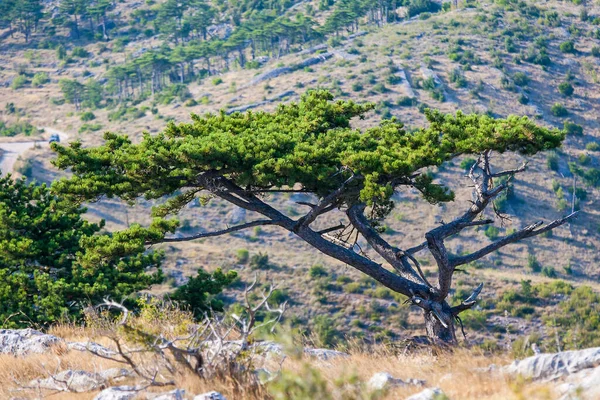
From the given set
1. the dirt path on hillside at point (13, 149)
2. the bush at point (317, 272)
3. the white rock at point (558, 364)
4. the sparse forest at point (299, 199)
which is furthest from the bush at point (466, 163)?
the white rock at point (558, 364)

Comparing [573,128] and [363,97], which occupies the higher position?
[363,97]

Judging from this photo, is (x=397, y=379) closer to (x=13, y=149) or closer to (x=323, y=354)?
(x=323, y=354)

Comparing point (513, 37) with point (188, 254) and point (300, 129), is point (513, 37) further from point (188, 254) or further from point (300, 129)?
point (300, 129)

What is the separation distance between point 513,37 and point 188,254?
43.6 meters

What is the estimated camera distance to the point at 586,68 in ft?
245

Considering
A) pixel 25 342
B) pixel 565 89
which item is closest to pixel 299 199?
pixel 565 89

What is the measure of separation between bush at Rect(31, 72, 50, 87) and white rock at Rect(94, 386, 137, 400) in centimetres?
9179

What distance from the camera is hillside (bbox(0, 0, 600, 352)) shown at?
148 feet

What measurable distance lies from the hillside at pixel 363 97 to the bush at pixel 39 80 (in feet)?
0.60

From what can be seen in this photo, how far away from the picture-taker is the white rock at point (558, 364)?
7867 mm

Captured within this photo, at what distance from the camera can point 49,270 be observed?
22.4m

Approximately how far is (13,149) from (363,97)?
92.5ft

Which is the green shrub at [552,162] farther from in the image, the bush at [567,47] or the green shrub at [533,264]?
the bush at [567,47]

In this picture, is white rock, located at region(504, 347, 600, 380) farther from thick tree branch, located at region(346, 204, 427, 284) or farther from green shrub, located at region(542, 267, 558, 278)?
green shrub, located at region(542, 267, 558, 278)
